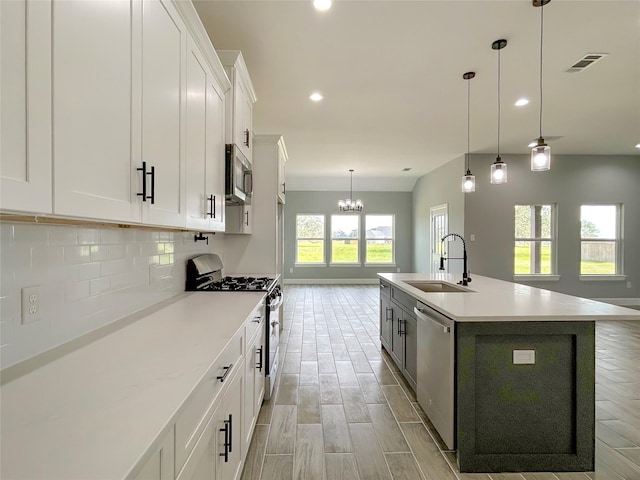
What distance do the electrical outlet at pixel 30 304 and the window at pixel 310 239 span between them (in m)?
8.60

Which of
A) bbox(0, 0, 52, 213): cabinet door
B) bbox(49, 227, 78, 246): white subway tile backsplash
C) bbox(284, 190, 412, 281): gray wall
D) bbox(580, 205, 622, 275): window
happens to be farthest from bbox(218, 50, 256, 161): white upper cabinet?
bbox(580, 205, 622, 275): window

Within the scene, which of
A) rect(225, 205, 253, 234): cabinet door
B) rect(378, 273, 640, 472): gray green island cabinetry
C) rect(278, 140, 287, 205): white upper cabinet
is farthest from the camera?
rect(278, 140, 287, 205): white upper cabinet

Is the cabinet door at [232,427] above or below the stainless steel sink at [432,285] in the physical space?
below

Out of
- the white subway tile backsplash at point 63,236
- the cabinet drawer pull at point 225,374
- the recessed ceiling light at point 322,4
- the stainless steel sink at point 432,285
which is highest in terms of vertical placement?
the recessed ceiling light at point 322,4

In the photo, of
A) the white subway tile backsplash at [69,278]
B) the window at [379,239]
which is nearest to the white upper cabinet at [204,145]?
the white subway tile backsplash at [69,278]

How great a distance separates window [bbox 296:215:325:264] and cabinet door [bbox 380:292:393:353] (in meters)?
5.80

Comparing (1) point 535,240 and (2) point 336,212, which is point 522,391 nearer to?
(1) point 535,240

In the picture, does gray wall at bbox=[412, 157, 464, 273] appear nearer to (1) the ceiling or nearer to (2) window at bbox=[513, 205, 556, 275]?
(2) window at bbox=[513, 205, 556, 275]

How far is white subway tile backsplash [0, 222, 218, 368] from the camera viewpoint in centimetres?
106

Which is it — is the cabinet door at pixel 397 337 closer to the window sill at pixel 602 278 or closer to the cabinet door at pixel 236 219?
the cabinet door at pixel 236 219

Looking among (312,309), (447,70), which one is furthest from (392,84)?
(312,309)

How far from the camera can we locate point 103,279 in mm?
1523

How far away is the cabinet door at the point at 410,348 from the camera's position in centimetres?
278

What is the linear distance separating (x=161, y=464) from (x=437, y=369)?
1847 millimetres
